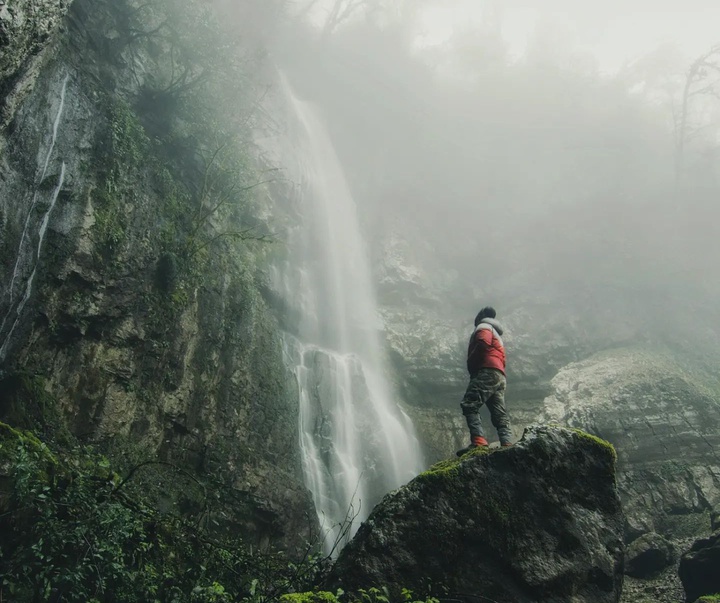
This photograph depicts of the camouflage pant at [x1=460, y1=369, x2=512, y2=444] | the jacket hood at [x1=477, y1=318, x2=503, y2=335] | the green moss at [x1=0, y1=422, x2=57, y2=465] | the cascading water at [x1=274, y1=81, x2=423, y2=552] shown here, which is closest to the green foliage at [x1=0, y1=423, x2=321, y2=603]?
the green moss at [x1=0, y1=422, x2=57, y2=465]

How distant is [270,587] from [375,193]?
89.8 ft

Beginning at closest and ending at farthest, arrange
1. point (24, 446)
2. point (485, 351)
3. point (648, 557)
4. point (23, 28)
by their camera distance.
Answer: point (24, 446) → point (23, 28) → point (485, 351) → point (648, 557)

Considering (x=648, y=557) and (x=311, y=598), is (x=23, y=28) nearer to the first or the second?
(x=311, y=598)

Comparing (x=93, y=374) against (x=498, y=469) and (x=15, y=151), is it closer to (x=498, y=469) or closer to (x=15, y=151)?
(x=15, y=151)

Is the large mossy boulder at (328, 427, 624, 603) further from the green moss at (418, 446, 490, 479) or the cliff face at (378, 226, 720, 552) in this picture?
the cliff face at (378, 226, 720, 552)

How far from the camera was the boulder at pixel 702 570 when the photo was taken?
7180 millimetres

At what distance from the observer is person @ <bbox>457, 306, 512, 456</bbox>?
5.77 m

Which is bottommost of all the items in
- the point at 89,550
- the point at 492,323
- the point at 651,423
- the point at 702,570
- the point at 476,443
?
the point at 89,550

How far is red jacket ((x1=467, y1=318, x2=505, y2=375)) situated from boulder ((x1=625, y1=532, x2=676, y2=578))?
7351 millimetres

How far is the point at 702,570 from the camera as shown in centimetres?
742

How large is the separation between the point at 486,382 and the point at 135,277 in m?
7.89

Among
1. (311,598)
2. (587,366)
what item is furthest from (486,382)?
(587,366)

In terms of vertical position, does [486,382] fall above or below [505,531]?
above

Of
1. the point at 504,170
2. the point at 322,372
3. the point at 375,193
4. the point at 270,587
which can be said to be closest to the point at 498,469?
the point at 270,587
